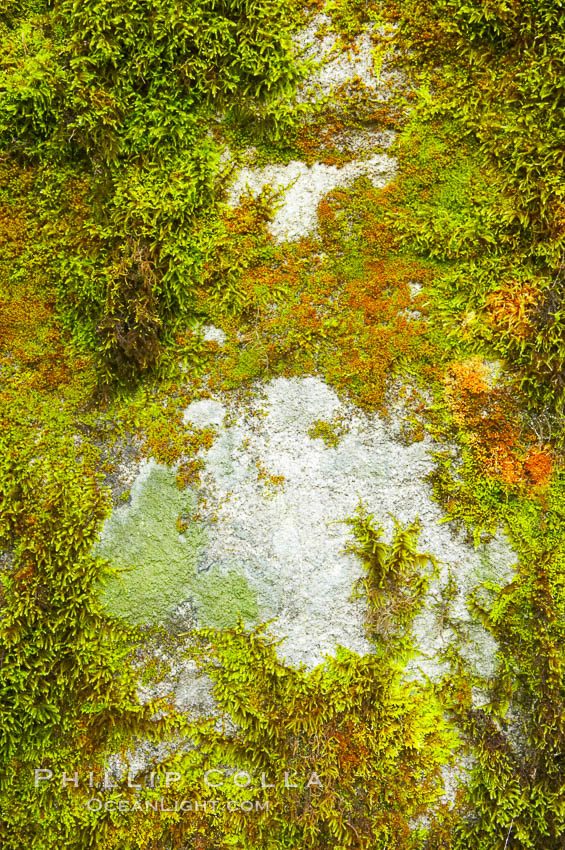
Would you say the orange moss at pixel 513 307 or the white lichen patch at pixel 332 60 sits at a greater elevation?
→ the white lichen patch at pixel 332 60

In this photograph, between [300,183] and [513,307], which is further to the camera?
[300,183]

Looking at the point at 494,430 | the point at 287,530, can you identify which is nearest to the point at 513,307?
the point at 494,430

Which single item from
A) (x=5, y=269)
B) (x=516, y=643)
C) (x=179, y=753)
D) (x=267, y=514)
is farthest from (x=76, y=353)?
(x=516, y=643)

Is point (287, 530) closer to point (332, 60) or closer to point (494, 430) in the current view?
point (494, 430)

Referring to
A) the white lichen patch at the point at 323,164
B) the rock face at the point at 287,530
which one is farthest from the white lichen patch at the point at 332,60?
the rock face at the point at 287,530

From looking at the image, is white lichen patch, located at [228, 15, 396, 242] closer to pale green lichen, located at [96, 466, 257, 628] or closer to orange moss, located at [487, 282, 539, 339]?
orange moss, located at [487, 282, 539, 339]

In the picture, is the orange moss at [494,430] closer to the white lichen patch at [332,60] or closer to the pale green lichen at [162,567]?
the pale green lichen at [162,567]

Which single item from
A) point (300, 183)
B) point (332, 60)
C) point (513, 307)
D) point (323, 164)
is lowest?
point (513, 307)

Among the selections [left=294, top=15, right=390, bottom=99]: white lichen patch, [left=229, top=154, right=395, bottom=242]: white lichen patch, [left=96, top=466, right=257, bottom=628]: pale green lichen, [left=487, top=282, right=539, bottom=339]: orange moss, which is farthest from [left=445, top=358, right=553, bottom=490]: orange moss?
[left=294, top=15, right=390, bottom=99]: white lichen patch
